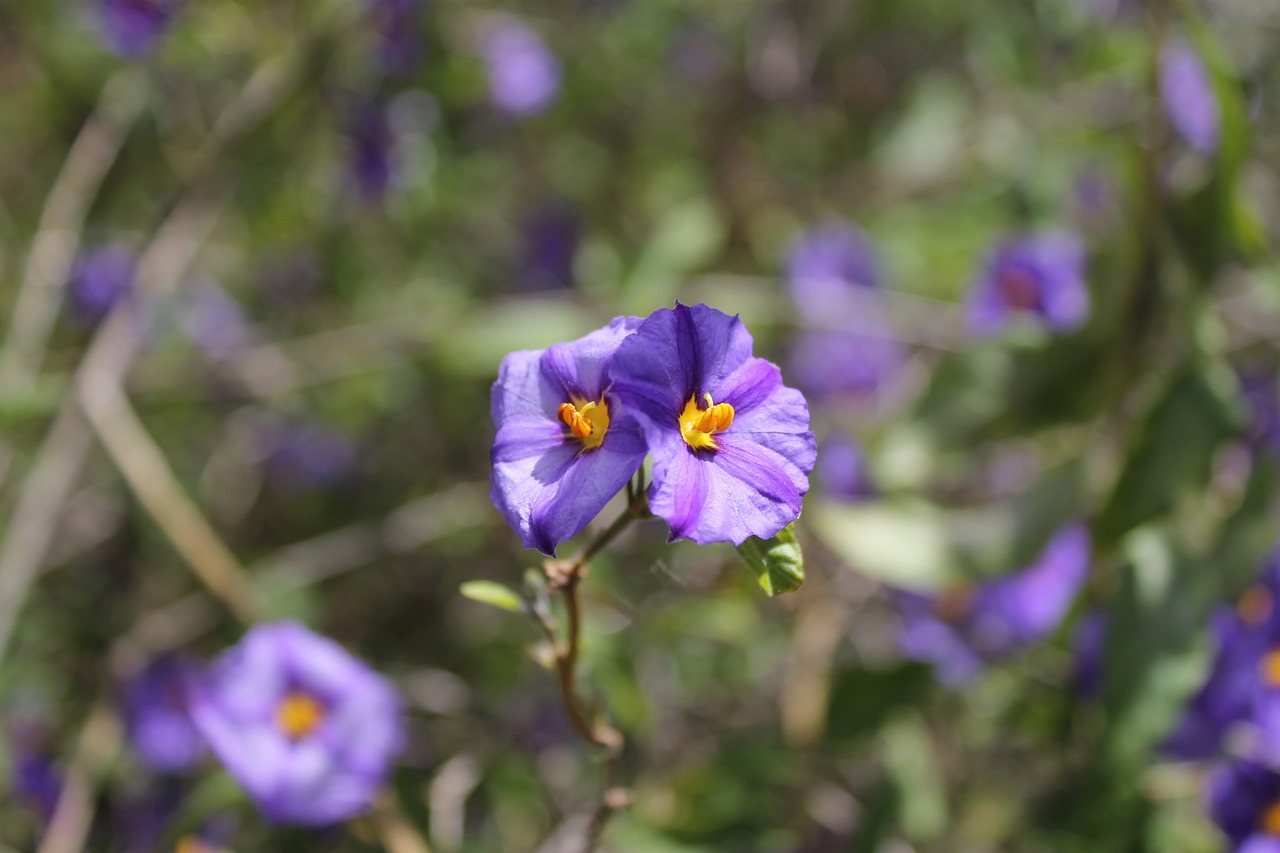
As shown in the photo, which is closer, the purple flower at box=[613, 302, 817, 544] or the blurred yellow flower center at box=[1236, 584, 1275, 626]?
the purple flower at box=[613, 302, 817, 544]

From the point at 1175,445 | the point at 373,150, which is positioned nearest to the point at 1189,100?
the point at 1175,445

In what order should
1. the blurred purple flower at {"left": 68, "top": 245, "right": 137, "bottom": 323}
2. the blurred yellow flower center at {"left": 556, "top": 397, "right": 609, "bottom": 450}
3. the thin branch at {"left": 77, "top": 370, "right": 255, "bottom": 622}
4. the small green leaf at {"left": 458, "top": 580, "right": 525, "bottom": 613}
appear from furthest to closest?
the blurred purple flower at {"left": 68, "top": 245, "right": 137, "bottom": 323} < the thin branch at {"left": 77, "top": 370, "right": 255, "bottom": 622} < the small green leaf at {"left": 458, "top": 580, "right": 525, "bottom": 613} < the blurred yellow flower center at {"left": 556, "top": 397, "right": 609, "bottom": 450}

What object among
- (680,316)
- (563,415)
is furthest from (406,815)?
(680,316)

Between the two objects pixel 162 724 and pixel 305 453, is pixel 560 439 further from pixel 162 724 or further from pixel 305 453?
pixel 305 453

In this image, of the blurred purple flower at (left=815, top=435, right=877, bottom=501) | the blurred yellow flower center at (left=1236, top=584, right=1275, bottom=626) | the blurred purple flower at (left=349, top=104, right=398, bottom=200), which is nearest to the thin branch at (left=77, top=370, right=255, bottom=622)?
the blurred purple flower at (left=349, top=104, right=398, bottom=200)

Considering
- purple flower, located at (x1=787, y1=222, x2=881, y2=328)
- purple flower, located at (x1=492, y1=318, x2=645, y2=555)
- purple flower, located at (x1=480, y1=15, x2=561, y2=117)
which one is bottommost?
purple flower, located at (x1=787, y1=222, x2=881, y2=328)

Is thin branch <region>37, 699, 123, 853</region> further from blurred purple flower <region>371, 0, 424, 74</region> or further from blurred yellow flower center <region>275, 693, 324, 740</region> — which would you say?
blurred purple flower <region>371, 0, 424, 74</region>
